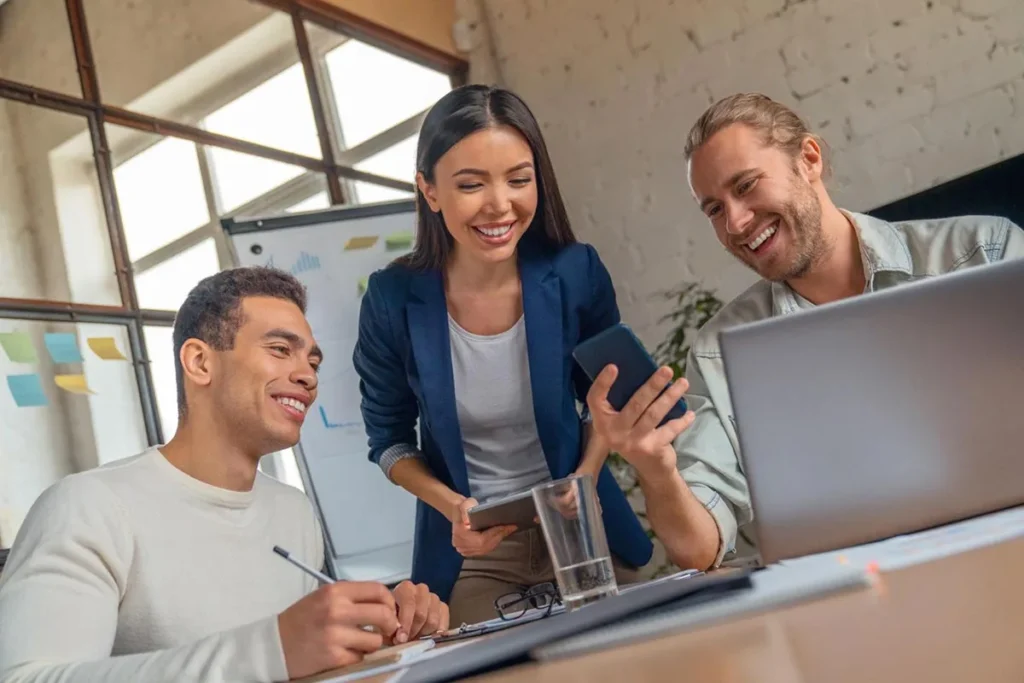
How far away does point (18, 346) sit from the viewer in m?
2.32

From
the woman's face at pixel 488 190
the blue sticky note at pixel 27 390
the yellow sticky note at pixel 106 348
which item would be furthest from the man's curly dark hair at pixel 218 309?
the yellow sticky note at pixel 106 348

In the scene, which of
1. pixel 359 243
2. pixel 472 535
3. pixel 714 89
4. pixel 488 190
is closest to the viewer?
pixel 472 535

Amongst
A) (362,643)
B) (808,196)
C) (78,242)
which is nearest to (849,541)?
(362,643)

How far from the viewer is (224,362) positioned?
144cm

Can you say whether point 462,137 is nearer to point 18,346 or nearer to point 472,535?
A: point 472,535

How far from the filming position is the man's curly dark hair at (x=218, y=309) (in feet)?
4.77

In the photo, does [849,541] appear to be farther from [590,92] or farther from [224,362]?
[590,92]

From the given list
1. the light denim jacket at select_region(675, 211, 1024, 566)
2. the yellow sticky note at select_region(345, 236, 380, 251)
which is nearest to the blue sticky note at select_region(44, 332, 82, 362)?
the yellow sticky note at select_region(345, 236, 380, 251)

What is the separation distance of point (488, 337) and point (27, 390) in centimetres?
128

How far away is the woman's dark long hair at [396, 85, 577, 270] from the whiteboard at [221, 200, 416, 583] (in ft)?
2.81

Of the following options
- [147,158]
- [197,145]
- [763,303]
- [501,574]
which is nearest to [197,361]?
[501,574]

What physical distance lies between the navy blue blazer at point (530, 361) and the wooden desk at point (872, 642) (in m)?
1.12

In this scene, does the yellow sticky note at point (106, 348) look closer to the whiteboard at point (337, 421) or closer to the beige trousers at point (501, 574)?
the whiteboard at point (337, 421)

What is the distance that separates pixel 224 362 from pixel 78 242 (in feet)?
4.55
